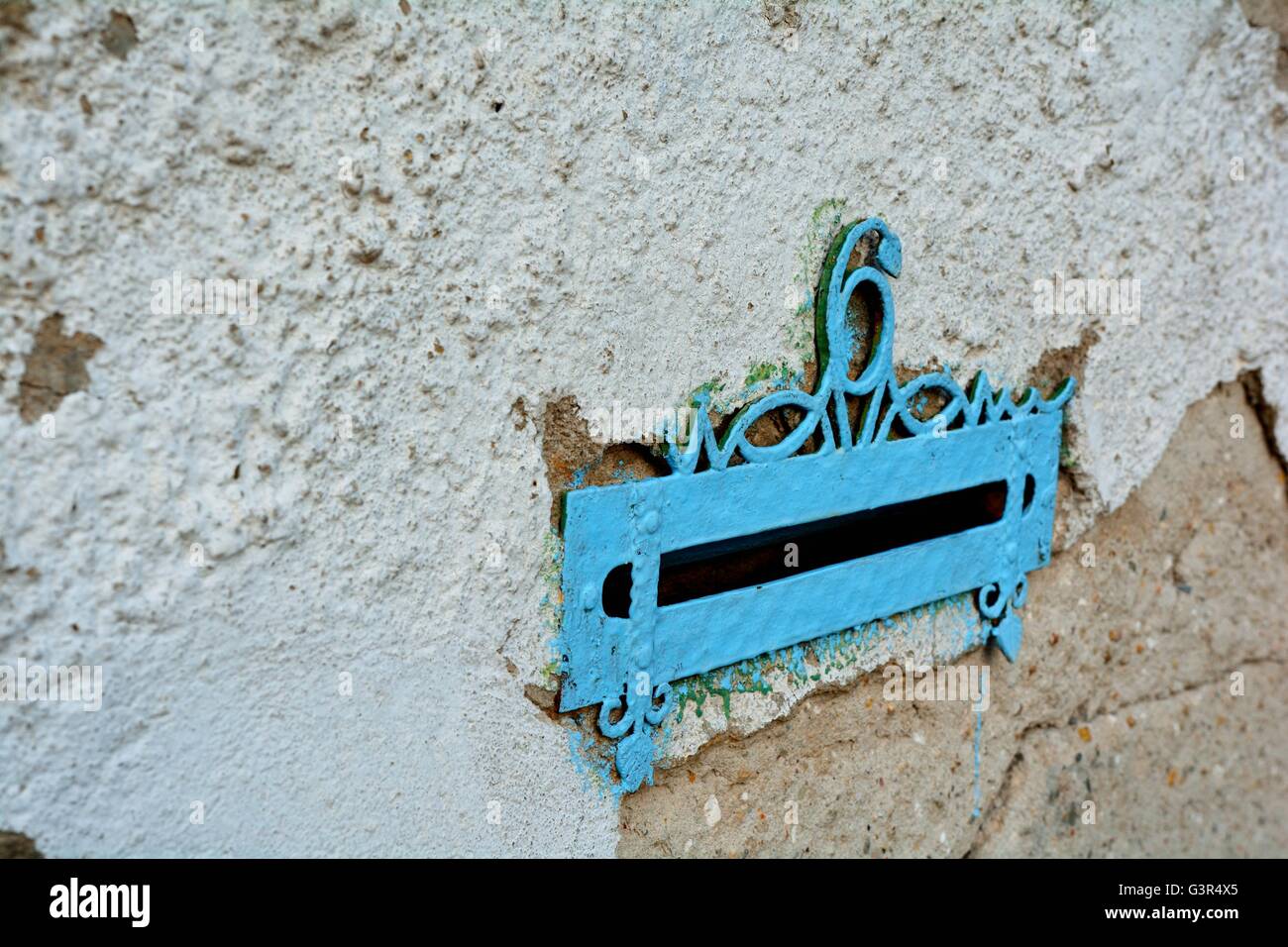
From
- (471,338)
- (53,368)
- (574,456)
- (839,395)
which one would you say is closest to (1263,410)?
(839,395)

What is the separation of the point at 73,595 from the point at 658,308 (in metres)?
0.54

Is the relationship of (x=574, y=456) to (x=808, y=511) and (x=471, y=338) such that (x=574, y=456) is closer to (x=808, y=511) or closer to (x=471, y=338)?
(x=471, y=338)

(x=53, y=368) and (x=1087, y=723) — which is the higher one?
(x=53, y=368)

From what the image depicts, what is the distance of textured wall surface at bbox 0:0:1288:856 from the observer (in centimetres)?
75

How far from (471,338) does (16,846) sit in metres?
0.48

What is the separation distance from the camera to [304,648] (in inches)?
34.2

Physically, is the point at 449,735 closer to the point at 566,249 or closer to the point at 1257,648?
the point at 566,249

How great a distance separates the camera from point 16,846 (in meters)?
0.76

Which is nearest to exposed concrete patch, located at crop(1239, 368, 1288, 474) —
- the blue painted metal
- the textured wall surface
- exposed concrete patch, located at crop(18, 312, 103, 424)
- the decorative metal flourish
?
the textured wall surface

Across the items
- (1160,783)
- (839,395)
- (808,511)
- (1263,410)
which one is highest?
(1263,410)

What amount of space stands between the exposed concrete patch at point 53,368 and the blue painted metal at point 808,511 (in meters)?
0.40

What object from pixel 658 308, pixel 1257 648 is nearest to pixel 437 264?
pixel 658 308

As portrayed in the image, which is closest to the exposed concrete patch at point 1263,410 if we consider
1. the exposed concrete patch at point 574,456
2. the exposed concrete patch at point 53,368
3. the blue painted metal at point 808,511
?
the blue painted metal at point 808,511

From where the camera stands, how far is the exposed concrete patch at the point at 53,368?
2.37 ft
